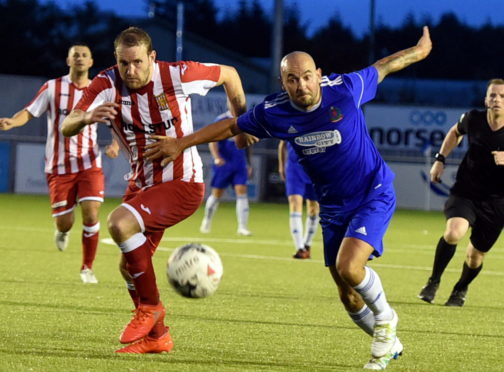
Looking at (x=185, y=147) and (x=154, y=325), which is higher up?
(x=185, y=147)

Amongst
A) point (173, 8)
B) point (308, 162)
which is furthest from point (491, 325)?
point (173, 8)

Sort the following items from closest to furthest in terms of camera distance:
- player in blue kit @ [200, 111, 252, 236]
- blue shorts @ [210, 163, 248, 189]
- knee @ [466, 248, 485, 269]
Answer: knee @ [466, 248, 485, 269]
player in blue kit @ [200, 111, 252, 236]
blue shorts @ [210, 163, 248, 189]

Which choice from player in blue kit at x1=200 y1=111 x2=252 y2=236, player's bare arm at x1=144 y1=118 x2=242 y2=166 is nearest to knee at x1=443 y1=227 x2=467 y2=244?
player's bare arm at x1=144 y1=118 x2=242 y2=166

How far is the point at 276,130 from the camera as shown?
6812mm

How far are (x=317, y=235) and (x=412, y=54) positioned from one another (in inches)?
488

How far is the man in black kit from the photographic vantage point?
33.2 ft

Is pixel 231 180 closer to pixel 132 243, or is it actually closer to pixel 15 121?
pixel 15 121

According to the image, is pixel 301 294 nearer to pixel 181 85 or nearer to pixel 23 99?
pixel 181 85

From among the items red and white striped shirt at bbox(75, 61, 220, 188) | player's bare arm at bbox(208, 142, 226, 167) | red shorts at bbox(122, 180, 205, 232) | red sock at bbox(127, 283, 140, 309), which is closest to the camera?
red shorts at bbox(122, 180, 205, 232)

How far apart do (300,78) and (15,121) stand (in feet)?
15.1

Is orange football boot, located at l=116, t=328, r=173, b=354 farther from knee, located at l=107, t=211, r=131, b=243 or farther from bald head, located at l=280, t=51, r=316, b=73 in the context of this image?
bald head, located at l=280, t=51, r=316, b=73

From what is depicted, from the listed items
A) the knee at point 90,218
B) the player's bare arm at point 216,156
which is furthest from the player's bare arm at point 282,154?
the knee at point 90,218

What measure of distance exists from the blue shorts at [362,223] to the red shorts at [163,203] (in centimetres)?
90

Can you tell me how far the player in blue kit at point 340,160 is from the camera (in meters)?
6.68
